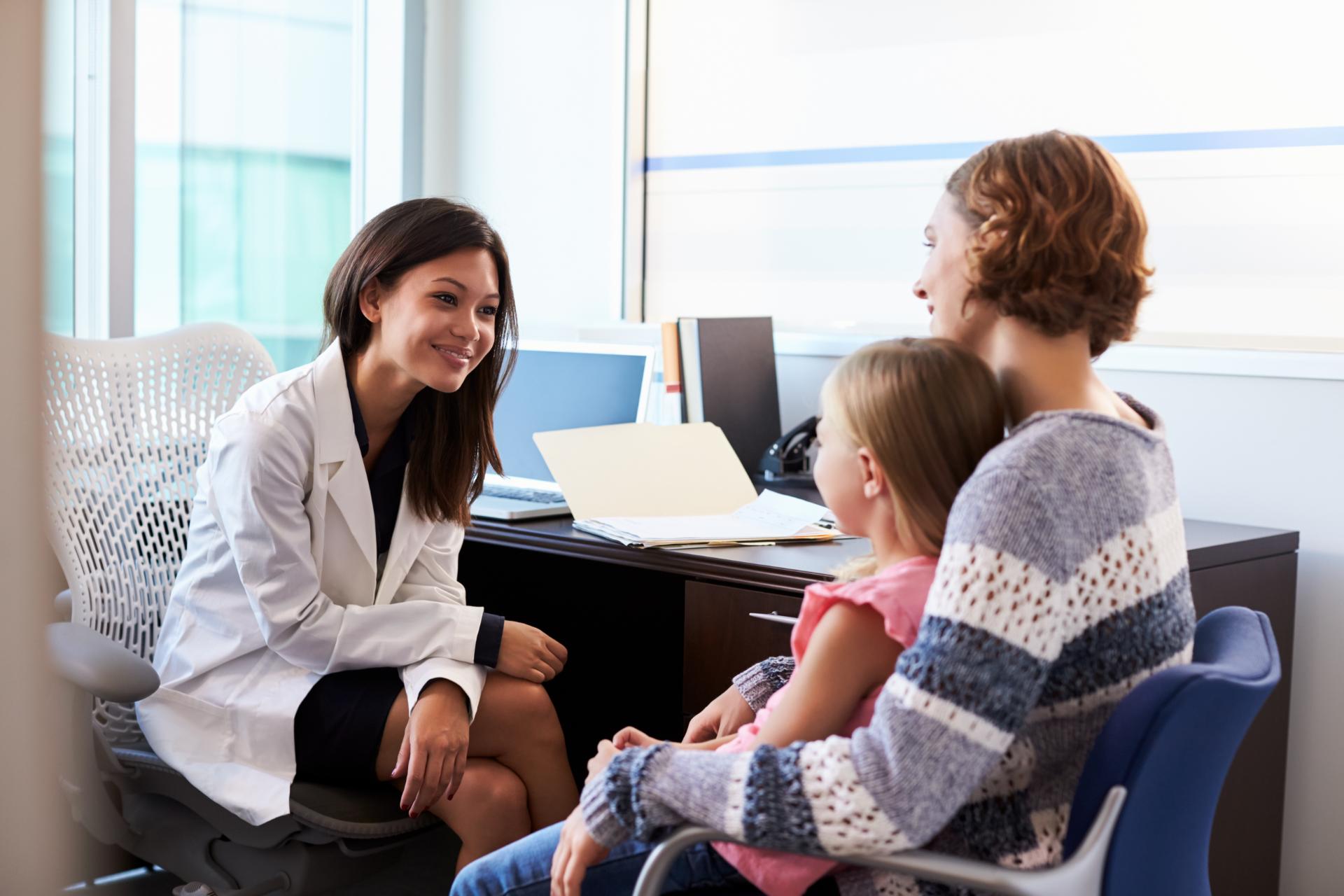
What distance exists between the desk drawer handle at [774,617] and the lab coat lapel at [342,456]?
20.5 inches

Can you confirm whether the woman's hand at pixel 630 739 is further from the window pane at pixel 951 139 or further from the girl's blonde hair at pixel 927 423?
the window pane at pixel 951 139

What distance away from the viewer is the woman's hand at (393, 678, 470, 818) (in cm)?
155

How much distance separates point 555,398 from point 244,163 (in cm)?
101

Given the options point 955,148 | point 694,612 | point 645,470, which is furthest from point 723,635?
point 955,148

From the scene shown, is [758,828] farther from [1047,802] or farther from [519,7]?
[519,7]

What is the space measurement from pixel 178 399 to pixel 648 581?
32.4 inches

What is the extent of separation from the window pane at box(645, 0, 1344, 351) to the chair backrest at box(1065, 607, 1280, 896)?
1294mm

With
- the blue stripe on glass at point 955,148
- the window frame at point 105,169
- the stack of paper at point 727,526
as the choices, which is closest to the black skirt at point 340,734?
the stack of paper at point 727,526

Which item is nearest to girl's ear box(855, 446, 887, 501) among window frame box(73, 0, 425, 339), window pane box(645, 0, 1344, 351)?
window pane box(645, 0, 1344, 351)

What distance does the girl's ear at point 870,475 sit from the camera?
3.51 feet

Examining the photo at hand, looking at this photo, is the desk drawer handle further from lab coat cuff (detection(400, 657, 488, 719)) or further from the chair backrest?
the chair backrest

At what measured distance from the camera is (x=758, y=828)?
96 centimetres

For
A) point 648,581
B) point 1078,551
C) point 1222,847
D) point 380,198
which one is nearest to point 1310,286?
point 1222,847

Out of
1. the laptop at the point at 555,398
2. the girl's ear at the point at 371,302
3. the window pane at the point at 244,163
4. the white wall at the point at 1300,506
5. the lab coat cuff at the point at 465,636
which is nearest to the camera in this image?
the lab coat cuff at the point at 465,636
